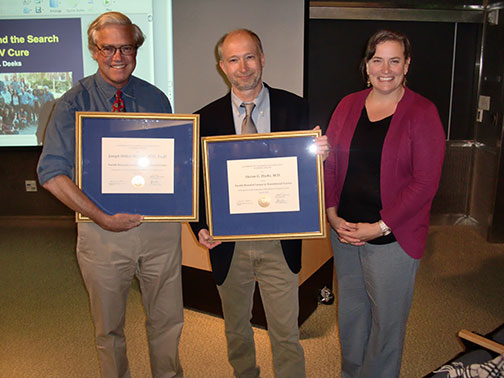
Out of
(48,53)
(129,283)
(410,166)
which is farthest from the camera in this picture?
(48,53)

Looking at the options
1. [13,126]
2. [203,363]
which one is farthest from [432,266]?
[13,126]

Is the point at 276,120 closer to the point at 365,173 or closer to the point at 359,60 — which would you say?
the point at 365,173

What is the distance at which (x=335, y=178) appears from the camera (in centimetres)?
191

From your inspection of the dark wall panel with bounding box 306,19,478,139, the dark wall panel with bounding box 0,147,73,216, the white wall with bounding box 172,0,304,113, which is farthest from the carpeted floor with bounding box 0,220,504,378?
the white wall with bounding box 172,0,304,113

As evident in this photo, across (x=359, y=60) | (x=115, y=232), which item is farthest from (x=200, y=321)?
(x=359, y=60)

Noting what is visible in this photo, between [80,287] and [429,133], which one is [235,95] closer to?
→ [429,133]

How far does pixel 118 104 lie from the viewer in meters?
1.82

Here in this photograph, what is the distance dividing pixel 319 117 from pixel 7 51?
3.06 metres

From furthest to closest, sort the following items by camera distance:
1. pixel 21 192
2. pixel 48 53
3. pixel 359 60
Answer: pixel 21 192 → pixel 359 60 → pixel 48 53

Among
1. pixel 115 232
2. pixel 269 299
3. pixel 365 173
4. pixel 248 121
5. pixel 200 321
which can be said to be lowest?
pixel 200 321

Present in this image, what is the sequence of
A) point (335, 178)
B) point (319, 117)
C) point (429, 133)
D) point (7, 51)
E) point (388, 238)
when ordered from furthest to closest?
point (319, 117) → point (7, 51) → point (335, 178) → point (388, 238) → point (429, 133)

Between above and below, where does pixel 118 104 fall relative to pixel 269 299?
above

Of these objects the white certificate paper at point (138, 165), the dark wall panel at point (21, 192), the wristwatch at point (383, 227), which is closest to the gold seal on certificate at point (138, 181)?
the white certificate paper at point (138, 165)

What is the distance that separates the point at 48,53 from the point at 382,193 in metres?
3.58
